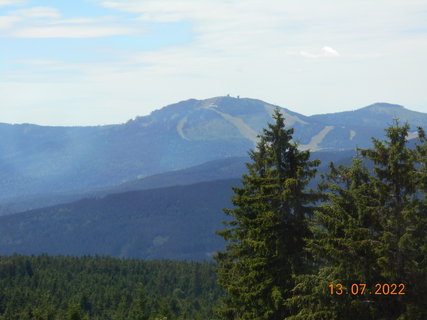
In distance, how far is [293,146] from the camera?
28.7 metres

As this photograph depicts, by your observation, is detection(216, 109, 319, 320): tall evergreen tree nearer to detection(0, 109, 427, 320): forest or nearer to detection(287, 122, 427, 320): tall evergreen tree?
detection(0, 109, 427, 320): forest

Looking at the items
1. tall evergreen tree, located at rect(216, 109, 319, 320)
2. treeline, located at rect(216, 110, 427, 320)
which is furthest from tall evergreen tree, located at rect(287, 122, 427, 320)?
tall evergreen tree, located at rect(216, 109, 319, 320)

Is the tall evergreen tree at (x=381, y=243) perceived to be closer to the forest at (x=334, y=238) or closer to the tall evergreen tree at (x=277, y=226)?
the forest at (x=334, y=238)

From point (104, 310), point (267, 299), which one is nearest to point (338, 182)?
point (267, 299)

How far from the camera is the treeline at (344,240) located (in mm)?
22562
